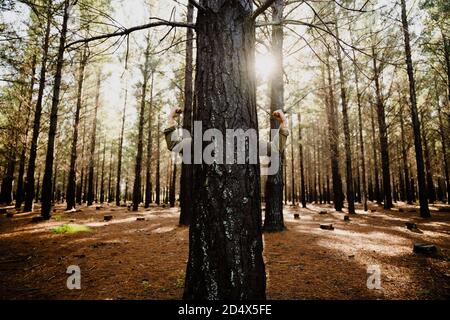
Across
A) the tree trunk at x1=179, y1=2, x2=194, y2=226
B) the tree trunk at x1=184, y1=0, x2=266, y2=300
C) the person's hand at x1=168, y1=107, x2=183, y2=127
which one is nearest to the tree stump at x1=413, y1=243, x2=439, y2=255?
the tree trunk at x1=184, y1=0, x2=266, y2=300

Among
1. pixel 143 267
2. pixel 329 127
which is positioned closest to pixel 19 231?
pixel 143 267

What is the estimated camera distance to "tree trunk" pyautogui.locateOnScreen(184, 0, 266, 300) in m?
2.07

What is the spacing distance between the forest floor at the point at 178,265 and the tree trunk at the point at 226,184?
1577 mm

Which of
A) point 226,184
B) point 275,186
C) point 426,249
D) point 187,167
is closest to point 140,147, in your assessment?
point 187,167

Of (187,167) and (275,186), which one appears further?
(187,167)

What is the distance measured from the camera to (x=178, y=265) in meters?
4.70

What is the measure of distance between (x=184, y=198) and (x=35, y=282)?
573cm

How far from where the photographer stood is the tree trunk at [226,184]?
207cm

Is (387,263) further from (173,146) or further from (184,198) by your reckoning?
(184,198)

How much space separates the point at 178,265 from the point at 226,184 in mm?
3232

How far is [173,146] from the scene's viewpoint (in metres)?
2.92

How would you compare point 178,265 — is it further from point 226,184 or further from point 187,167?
point 187,167

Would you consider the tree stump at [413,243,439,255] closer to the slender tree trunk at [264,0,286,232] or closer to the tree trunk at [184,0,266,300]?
the slender tree trunk at [264,0,286,232]
